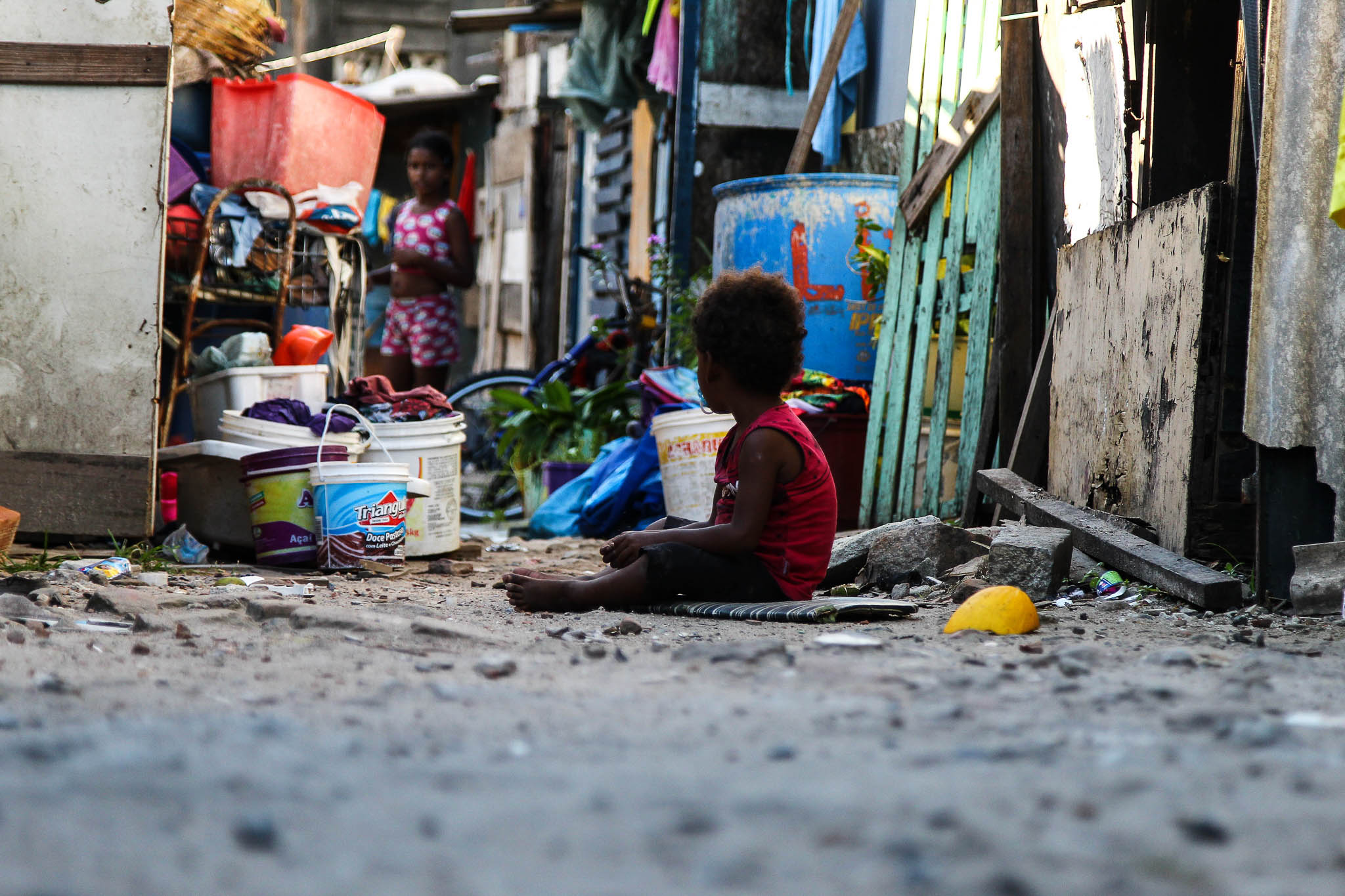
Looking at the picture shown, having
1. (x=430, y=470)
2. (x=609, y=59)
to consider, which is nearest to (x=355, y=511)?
(x=430, y=470)

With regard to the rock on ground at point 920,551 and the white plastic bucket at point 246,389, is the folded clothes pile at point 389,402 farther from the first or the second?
the rock on ground at point 920,551

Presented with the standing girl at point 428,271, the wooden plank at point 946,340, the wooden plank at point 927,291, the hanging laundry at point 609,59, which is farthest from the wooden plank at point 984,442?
the hanging laundry at point 609,59

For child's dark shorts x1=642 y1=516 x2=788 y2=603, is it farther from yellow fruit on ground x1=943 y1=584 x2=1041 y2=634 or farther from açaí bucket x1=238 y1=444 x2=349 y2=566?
açaí bucket x1=238 y1=444 x2=349 y2=566

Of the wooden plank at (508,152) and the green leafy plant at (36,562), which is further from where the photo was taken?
the wooden plank at (508,152)

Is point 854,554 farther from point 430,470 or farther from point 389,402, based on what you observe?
point 389,402

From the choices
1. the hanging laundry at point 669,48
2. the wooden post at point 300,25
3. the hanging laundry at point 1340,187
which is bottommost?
the hanging laundry at point 1340,187

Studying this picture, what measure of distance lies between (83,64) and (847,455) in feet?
11.3

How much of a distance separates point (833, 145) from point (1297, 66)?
13.5 feet

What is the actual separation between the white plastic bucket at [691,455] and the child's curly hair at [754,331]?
62.9 inches

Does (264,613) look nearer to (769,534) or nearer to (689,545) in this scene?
(689,545)

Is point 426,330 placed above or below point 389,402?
above

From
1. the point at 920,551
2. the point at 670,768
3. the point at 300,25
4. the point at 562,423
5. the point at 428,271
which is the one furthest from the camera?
the point at 300,25

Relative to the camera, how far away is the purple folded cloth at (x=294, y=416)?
4.59 m

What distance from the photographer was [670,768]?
5.01 ft
